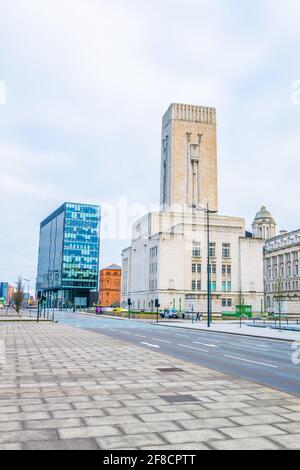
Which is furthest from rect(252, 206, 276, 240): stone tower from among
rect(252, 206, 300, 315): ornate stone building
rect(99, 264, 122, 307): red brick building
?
rect(99, 264, 122, 307): red brick building

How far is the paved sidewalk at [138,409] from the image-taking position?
230 inches

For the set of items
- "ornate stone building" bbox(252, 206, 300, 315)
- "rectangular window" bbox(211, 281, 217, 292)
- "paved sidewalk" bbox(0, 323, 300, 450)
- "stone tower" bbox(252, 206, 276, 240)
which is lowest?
"paved sidewalk" bbox(0, 323, 300, 450)

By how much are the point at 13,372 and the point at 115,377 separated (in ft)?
8.97

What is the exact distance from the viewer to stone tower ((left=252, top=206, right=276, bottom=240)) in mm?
164500

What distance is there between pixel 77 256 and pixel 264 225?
68516 millimetres

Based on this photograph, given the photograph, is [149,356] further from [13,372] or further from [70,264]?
[70,264]

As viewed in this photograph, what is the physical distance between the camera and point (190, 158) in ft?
357

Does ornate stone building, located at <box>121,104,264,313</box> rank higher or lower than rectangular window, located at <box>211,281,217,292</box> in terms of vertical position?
higher

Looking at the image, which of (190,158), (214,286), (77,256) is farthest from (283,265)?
(77,256)

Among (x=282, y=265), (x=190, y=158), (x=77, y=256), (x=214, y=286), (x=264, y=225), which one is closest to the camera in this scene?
(x=214, y=286)

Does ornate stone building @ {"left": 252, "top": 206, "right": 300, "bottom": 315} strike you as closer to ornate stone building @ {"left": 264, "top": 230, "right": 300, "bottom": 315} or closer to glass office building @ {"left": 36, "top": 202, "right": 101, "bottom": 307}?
ornate stone building @ {"left": 264, "top": 230, "right": 300, "bottom": 315}

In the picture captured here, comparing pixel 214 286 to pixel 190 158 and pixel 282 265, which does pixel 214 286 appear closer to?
pixel 190 158

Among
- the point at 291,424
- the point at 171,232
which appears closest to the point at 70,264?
the point at 171,232

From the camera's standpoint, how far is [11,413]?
7262 mm
